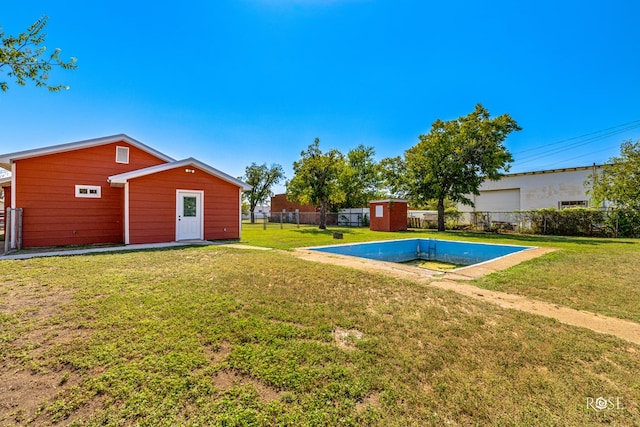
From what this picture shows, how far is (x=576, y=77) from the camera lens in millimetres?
13883

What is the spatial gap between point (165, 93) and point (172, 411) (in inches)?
526

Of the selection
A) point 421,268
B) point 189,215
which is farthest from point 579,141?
point 189,215

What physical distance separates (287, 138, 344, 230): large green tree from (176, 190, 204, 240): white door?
34.5ft

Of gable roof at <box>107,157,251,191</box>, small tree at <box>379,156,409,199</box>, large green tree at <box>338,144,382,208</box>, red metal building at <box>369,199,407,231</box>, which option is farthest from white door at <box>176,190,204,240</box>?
large green tree at <box>338,144,382,208</box>

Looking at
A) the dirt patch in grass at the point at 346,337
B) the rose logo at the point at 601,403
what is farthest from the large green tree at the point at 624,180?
the dirt patch in grass at the point at 346,337

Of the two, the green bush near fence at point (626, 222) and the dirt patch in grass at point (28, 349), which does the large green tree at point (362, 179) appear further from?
the dirt patch in grass at point (28, 349)

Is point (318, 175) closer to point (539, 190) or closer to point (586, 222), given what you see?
point (586, 222)

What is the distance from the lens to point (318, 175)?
21.1 metres

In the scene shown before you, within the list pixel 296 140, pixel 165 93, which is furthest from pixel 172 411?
pixel 296 140

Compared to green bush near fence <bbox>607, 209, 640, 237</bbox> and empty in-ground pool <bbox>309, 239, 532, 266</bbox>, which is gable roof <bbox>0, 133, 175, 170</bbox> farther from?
green bush near fence <bbox>607, 209, 640, 237</bbox>

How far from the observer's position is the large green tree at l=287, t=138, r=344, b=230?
2078cm

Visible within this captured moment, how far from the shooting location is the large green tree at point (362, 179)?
105 feet

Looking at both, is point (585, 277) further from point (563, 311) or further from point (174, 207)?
point (174, 207)

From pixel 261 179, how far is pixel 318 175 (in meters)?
19.0
